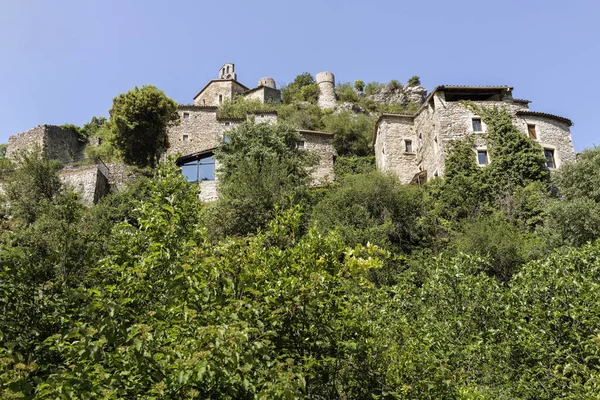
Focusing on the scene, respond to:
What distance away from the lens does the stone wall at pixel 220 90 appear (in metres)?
57.8

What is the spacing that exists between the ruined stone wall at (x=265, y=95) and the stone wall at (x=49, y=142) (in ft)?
63.4

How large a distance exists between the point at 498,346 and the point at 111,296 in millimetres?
8280

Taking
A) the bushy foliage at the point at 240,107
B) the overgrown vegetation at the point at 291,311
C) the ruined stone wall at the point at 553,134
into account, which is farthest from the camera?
the bushy foliage at the point at 240,107

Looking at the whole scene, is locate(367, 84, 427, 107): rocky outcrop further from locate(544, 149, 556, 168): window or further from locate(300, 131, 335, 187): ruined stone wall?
locate(544, 149, 556, 168): window

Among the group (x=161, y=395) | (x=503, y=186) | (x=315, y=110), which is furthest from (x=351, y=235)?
(x=315, y=110)

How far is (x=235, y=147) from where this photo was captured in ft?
102

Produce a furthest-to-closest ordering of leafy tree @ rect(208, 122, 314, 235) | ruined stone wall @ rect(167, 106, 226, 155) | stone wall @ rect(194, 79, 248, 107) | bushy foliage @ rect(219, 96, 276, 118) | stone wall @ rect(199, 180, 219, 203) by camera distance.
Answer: stone wall @ rect(194, 79, 248, 107) → bushy foliage @ rect(219, 96, 276, 118) → ruined stone wall @ rect(167, 106, 226, 155) → stone wall @ rect(199, 180, 219, 203) → leafy tree @ rect(208, 122, 314, 235)

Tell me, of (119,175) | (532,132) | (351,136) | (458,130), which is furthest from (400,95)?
(119,175)

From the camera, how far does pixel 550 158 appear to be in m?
28.0

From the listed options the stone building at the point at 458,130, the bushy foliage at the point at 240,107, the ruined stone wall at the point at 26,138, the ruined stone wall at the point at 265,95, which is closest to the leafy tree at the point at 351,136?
the bushy foliage at the point at 240,107

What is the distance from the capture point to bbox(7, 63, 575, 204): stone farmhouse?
95.0 ft

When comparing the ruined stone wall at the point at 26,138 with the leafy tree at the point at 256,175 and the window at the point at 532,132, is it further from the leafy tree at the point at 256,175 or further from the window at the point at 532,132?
the window at the point at 532,132

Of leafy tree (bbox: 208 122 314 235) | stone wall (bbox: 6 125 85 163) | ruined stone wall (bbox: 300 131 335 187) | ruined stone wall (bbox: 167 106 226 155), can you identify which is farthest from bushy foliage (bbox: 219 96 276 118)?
leafy tree (bbox: 208 122 314 235)

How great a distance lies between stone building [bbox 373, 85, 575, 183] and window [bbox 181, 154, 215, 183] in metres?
11.1
